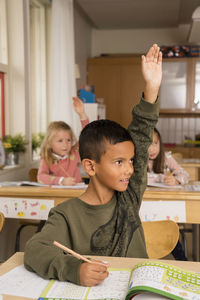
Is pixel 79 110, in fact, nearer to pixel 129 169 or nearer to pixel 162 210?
pixel 162 210

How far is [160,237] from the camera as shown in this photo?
149 centimetres

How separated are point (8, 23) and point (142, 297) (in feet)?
9.80

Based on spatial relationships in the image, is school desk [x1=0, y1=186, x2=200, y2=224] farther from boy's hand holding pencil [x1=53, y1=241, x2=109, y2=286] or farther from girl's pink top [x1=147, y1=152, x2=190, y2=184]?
boy's hand holding pencil [x1=53, y1=241, x2=109, y2=286]

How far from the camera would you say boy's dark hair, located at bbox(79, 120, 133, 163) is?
1.11 meters

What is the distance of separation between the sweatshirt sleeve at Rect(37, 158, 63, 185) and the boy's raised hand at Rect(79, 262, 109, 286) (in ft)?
5.31

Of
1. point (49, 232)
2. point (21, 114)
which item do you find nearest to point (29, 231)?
point (21, 114)

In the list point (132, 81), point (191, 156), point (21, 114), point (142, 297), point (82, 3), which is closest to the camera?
point (142, 297)

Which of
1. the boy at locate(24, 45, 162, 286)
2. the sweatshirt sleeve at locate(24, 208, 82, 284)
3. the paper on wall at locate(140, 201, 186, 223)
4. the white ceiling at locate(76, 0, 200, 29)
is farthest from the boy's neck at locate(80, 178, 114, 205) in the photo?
the white ceiling at locate(76, 0, 200, 29)

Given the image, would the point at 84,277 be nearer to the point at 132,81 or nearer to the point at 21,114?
the point at 21,114

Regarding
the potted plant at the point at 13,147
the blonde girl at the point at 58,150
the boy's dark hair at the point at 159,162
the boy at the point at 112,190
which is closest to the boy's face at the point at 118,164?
the boy at the point at 112,190

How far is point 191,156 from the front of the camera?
5.50m

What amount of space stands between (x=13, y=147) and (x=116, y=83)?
129 inches

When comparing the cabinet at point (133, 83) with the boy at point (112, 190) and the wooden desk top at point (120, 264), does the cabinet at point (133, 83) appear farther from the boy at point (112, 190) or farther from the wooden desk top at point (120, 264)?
the wooden desk top at point (120, 264)

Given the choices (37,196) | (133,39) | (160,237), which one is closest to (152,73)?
(160,237)
